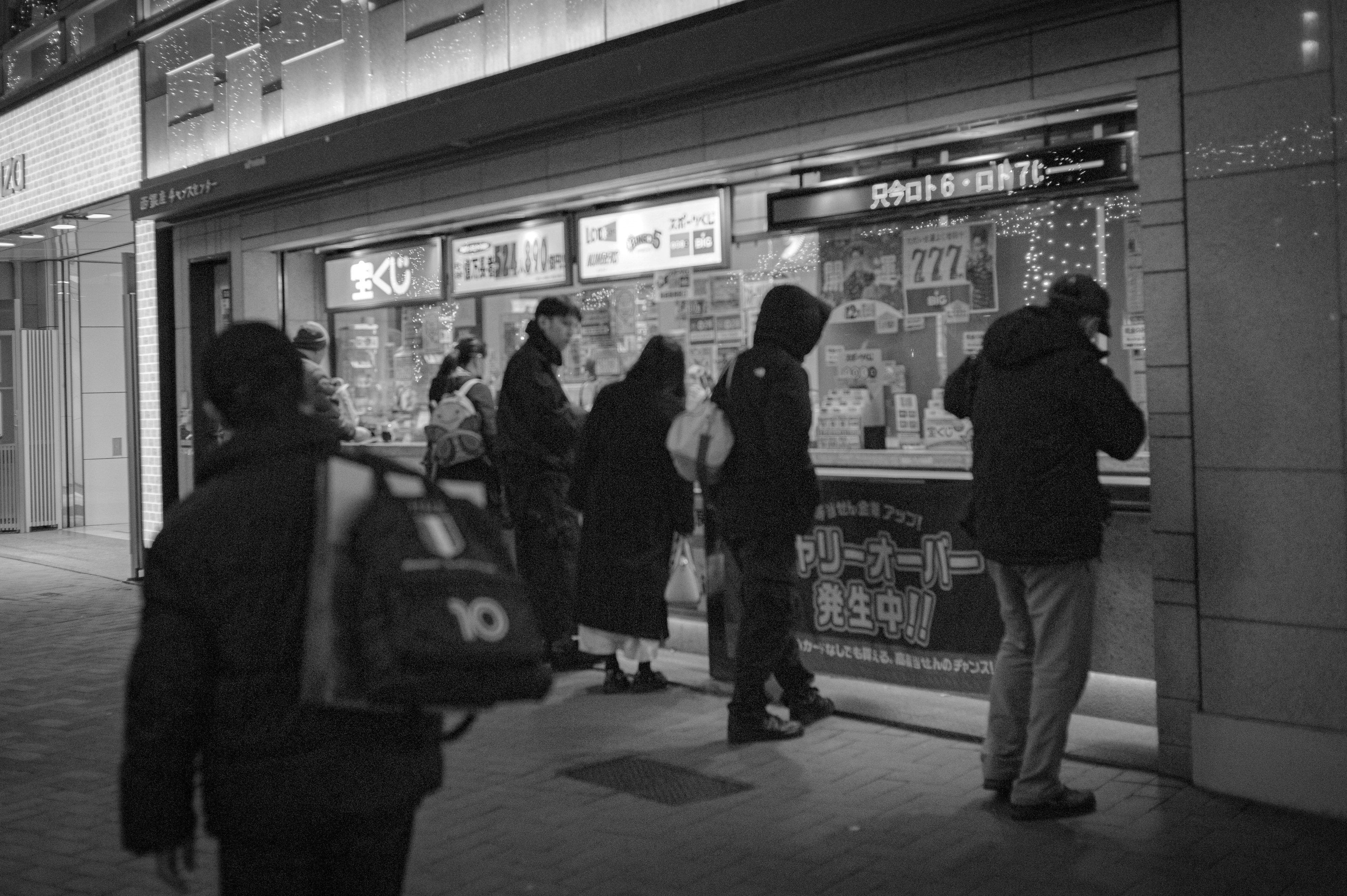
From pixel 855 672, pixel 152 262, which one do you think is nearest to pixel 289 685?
pixel 855 672

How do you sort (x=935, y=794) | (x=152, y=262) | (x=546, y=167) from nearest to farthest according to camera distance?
(x=935, y=794), (x=546, y=167), (x=152, y=262)

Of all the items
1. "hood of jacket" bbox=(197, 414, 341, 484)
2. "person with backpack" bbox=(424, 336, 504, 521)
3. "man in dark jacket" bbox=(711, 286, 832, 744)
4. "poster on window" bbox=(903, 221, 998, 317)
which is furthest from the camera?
"person with backpack" bbox=(424, 336, 504, 521)

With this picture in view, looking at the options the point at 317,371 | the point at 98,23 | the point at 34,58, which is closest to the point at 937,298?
the point at 317,371

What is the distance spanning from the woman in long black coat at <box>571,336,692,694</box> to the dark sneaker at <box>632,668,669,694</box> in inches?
5.2

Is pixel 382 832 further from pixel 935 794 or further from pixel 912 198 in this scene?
pixel 912 198

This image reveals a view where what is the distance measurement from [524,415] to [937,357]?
2.35 m

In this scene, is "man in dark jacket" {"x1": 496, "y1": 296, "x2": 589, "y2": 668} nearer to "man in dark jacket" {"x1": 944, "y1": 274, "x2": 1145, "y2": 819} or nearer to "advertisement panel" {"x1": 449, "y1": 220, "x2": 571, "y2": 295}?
"advertisement panel" {"x1": 449, "y1": 220, "x2": 571, "y2": 295}

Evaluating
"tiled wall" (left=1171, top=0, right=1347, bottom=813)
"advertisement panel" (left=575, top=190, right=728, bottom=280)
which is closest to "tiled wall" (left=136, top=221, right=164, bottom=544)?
"advertisement panel" (left=575, top=190, right=728, bottom=280)

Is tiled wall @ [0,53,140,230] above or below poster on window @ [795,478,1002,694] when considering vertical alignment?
above

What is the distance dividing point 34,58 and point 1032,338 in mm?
14391

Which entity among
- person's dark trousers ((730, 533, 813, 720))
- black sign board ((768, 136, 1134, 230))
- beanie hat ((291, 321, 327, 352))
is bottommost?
person's dark trousers ((730, 533, 813, 720))

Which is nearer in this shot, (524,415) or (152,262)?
(524,415)

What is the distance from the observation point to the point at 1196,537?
5.67 m

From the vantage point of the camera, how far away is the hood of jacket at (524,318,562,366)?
816 cm
